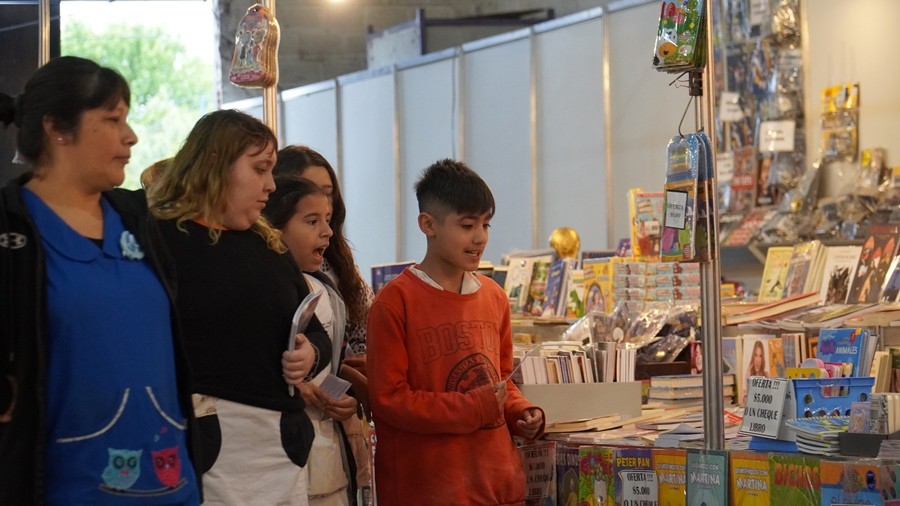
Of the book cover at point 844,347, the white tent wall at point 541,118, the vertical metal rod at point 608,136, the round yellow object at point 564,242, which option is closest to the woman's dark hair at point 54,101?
the book cover at point 844,347

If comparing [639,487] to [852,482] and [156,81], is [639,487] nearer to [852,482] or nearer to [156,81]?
[852,482]

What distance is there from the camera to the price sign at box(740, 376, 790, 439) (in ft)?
9.43

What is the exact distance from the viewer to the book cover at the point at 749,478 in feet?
9.15

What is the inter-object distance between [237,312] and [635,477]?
1.22 m

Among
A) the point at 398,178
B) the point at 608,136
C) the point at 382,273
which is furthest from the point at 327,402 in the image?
the point at 398,178

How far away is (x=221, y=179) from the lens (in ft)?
8.09

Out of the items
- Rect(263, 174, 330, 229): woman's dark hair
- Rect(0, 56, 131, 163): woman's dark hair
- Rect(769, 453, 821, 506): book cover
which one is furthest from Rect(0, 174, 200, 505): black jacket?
Rect(769, 453, 821, 506): book cover

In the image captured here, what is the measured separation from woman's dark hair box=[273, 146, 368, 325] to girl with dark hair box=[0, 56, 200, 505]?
1.15m

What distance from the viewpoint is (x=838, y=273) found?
4824 millimetres

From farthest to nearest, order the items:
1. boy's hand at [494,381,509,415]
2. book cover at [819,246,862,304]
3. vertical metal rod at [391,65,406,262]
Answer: vertical metal rod at [391,65,406,262] → book cover at [819,246,862,304] → boy's hand at [494,381,509,415]

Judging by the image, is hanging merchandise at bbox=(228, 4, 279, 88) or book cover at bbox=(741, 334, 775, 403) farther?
book cover at bbox=(741, 334, 775, 403)

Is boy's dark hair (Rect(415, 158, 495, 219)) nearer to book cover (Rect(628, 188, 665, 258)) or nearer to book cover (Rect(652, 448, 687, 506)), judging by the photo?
book cover (Rect(652, 448, 687, 506))

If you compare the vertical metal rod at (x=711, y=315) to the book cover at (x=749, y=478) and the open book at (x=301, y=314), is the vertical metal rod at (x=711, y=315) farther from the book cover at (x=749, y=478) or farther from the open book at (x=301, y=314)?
the open book at (x=301, y=314)

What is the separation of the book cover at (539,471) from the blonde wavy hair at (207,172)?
111 centimetres
